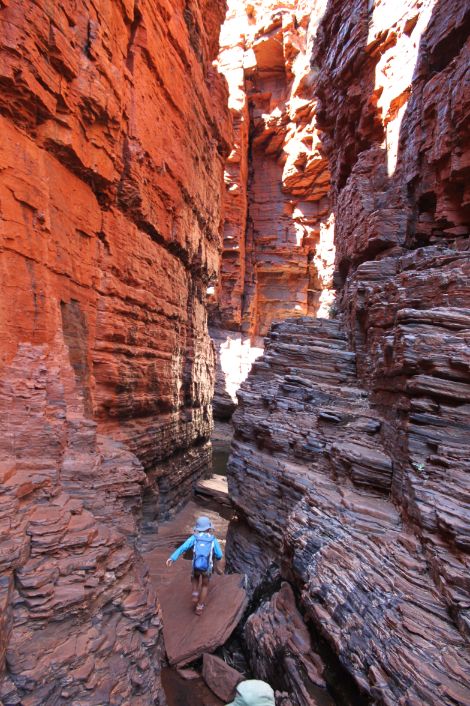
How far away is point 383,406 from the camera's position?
8078mm

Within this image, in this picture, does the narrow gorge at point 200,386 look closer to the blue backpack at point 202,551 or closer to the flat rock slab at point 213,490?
the flat rock slab at point 213,490

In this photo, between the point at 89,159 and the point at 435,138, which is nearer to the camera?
the point at 89,159

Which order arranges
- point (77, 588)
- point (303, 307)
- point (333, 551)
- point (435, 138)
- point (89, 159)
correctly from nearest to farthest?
point (77, 588) < point (333, 551) < point (89, 159) < point (435, 138) < point (303, 307)

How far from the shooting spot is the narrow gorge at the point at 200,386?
481cm

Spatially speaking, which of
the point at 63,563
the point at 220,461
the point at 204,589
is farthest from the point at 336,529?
the point at 220,461

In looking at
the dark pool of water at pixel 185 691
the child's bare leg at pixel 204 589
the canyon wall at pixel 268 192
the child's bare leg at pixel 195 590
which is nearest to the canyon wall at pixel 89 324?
the dark pool of water at pixel 185 691

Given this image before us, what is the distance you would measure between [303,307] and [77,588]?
32464mm

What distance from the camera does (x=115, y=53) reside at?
8883 mm

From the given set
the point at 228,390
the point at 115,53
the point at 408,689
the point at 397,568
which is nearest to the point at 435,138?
the point at 115,53

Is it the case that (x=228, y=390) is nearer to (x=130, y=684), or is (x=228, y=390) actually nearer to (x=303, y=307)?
(x=303, y=307)

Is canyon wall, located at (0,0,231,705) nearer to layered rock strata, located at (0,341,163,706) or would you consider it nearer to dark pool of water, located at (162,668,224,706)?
layered rock strata, located at (0,341,163,706)

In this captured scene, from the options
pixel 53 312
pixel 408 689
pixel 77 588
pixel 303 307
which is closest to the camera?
pixel 408 689

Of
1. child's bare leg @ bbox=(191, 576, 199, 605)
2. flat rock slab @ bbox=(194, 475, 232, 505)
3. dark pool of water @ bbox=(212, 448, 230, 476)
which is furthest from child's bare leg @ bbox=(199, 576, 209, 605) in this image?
dark pool of water @ bbox=(212, 448, 230, 476)

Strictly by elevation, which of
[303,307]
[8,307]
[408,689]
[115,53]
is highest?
[115,53]
